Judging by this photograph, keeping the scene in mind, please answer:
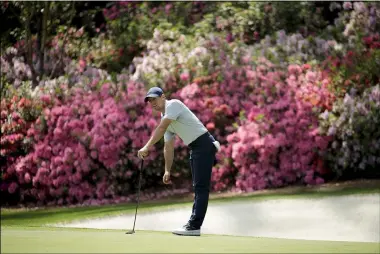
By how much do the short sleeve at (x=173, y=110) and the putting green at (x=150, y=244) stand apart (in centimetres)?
108

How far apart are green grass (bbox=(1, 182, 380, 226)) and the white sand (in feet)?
1.60

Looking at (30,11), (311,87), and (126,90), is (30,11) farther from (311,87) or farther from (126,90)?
(311,87)

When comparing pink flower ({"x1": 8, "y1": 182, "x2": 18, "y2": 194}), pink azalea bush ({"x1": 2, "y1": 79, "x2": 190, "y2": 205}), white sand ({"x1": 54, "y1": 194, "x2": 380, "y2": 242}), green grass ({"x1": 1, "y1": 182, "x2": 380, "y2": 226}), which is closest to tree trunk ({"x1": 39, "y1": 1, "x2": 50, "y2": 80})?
pink azalea bush ({"x1": 2, "y1": 79, "x2": 190, "y2": 205})

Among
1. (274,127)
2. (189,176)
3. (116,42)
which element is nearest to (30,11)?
(116,42)

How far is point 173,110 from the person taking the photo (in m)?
7.56

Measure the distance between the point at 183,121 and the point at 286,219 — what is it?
319 cm

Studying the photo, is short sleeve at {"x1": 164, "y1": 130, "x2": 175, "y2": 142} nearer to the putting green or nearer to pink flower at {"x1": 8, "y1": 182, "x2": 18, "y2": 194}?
the putting green

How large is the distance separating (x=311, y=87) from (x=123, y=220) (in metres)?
4.65

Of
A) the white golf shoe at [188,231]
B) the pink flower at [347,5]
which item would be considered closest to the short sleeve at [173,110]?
the white golf shoe at [188,231]

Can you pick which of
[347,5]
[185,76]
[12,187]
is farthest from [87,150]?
[347,5]

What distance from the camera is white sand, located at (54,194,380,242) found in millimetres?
9602

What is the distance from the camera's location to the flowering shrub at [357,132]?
13.1 metres

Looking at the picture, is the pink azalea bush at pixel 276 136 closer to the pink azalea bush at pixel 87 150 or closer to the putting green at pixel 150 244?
the pink azalea bush at pixel 87 150

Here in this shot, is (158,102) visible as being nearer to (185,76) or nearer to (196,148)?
(196,148)
